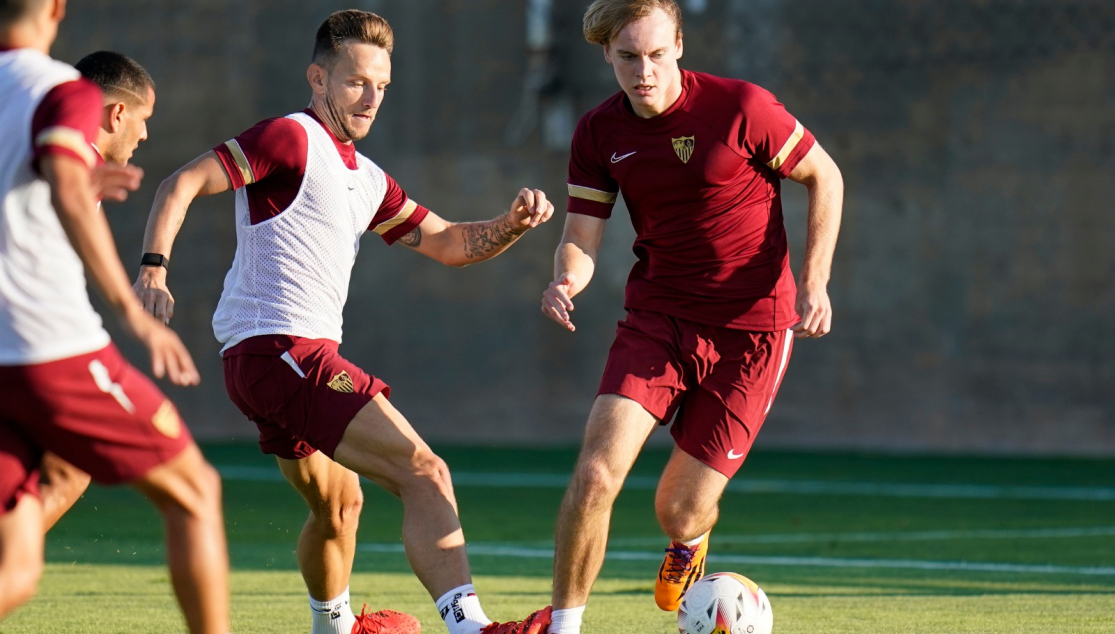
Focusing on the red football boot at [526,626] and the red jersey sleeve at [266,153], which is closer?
the red football boot at [526,626]

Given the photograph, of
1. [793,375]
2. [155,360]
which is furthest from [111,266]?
[793,375]

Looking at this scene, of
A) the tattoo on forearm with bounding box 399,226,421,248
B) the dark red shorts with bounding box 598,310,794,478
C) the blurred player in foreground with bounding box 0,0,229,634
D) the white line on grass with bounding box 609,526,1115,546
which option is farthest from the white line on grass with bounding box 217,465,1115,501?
the blurred player in foreground with bounding box 0,0,229,634

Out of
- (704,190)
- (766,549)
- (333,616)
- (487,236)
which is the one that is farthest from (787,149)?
(766,549)

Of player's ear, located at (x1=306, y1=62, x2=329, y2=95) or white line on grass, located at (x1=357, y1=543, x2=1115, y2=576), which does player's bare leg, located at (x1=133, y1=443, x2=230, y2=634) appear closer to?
player's ear, located at (x1=306, y1=62, x2=329, y2=95)

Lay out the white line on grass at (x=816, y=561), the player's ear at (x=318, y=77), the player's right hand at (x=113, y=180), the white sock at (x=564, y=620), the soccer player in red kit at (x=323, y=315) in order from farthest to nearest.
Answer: the white line on grass at (x=816, y=561)
the player's ear at (x=318, y=77)
the white sock at (x=564, y=620)
the soccer player in red kit at (x=323, y=315)
the player's right hand at (x=113, y=180)

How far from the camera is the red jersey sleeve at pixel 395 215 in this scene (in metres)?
5.29

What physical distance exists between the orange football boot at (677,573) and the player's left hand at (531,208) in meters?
1.43

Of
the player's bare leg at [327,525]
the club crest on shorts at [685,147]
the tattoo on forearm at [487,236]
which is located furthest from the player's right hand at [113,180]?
the club crest on shorts at [685,147]

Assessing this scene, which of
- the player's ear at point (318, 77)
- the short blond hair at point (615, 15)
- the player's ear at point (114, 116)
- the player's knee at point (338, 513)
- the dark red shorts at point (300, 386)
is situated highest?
the short blond hair at point (615, 15)

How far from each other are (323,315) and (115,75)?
1.09 meters

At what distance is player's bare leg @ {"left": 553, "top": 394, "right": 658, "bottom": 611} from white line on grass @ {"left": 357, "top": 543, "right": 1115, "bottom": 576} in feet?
9.99

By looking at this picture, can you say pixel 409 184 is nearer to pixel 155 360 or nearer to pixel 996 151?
pixel 996 151

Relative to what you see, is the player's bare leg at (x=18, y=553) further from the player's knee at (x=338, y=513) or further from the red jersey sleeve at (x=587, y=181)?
the red jersey sleeve at (x=587, y=181)

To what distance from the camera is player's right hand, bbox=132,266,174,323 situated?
14.2 ft
